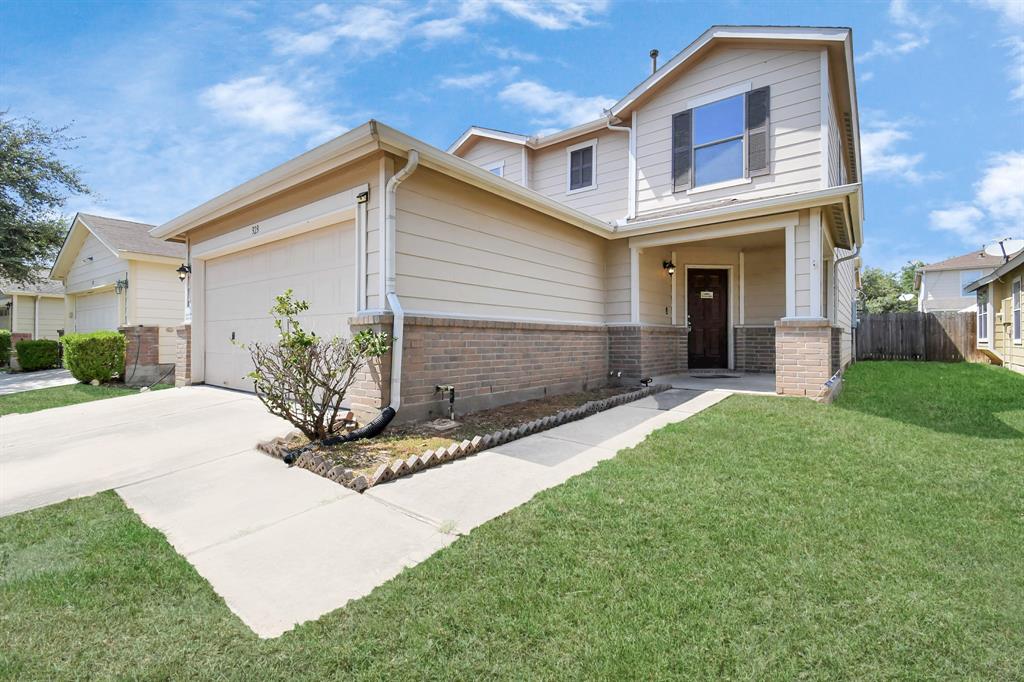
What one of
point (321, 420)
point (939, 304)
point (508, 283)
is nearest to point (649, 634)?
point (321, 420)

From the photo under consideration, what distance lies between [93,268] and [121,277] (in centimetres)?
239

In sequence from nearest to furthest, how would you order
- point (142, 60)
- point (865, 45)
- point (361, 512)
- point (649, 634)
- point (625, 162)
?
point (649, 634) → point (361, 512) → point (142, 60) → point (865, 45) → point (625, 162)

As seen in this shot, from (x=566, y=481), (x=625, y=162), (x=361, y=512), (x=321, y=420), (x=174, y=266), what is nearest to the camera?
(x=361, y=512)

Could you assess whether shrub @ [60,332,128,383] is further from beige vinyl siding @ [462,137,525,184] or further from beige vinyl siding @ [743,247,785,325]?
beige vinyl siding @ [743,247,785,325]

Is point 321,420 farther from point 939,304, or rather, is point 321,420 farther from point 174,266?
point 939,304

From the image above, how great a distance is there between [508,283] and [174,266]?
10648mm

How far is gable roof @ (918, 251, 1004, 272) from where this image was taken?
88.9ft

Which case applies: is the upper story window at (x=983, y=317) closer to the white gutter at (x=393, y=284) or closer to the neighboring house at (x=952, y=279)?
the neighboring house at (x=952, y=279)

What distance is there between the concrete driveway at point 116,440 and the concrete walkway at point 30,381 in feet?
15.5

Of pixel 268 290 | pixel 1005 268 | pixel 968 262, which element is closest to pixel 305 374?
pixel 268 290

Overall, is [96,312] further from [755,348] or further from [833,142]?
[833,142]

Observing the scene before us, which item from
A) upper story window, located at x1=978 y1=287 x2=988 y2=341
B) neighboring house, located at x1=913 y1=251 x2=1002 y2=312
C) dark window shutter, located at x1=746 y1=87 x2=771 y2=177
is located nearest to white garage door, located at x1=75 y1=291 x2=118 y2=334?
dark window shutter, located at x1=746 y1=87 x2=771 y2=177

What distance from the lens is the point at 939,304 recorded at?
28.8 meters

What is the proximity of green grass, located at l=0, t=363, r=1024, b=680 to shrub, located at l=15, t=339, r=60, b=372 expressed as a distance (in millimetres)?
14635
